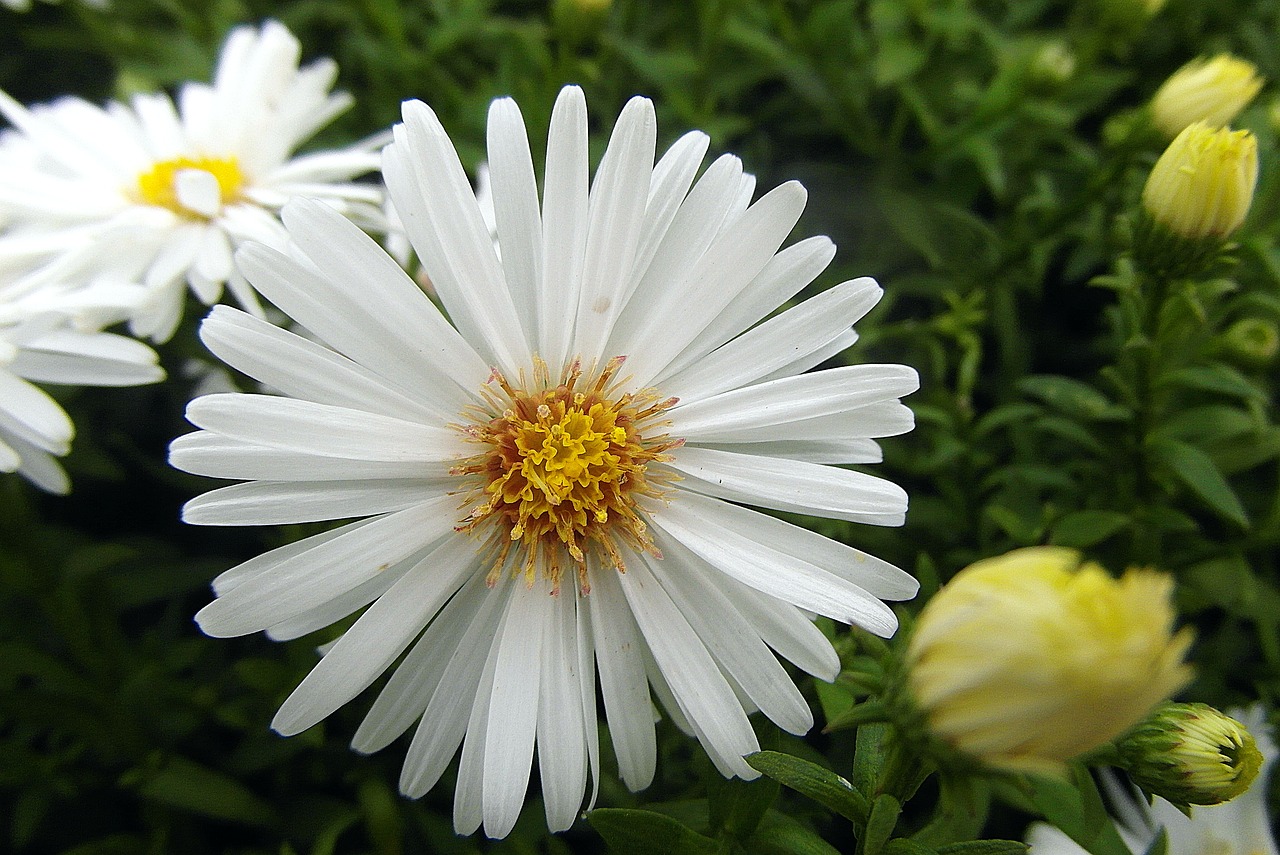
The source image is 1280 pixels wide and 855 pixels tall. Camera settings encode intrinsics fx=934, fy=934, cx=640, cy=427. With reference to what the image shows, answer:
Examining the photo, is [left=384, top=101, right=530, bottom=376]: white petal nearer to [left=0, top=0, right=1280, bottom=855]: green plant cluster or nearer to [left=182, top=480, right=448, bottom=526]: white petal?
[left=182, top=480, right=448, bottom=526]: white petal

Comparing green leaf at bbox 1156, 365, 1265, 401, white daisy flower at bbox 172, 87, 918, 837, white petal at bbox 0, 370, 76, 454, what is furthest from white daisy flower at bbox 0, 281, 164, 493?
green leaf at bbox 1156, 365, 1265, 401

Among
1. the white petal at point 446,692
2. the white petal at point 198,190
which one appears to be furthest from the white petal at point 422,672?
the white petal at point 198,190

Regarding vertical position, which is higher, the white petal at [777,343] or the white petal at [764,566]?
the white petal at [777,343]

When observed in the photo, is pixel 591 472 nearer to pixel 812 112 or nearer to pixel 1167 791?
pixel 1167 791

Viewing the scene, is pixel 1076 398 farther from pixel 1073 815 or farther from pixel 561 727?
pixel 561 727

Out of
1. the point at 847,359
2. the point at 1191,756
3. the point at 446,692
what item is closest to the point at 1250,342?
the point at 847,359

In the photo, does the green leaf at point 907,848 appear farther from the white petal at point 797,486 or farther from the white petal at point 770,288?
the white petal at point 770,288

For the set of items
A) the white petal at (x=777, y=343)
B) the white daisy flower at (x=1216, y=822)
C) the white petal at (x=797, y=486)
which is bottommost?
the white daisy flower at (x=1216, y=822)
